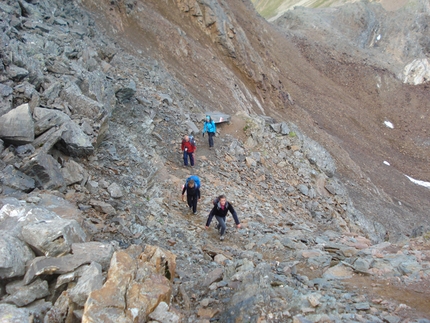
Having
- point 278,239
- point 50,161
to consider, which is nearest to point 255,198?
point 278,239

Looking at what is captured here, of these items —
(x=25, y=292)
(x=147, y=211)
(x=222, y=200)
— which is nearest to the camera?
(x=25, y=292)

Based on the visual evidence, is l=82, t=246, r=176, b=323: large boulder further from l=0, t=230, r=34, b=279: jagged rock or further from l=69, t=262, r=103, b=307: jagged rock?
l=0, t=230, r=34, b=279: jagged rock

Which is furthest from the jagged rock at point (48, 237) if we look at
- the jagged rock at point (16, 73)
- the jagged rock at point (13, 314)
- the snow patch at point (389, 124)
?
the snow patch at point (389, 124)

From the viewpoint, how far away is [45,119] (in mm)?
9156

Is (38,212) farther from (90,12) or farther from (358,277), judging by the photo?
(90,12)

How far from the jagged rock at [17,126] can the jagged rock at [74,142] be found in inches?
36.9

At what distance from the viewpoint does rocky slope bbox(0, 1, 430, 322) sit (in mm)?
5098

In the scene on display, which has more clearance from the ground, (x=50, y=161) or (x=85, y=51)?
(x=85, y=51)

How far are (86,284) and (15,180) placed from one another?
418 cm

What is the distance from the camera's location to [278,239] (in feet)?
32.9

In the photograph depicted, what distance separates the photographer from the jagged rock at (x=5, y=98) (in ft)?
28.2

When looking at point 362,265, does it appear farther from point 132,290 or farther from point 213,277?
point 132,290

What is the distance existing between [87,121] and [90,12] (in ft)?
50.6

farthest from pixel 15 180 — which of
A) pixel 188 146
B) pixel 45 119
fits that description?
pixel 188 146
